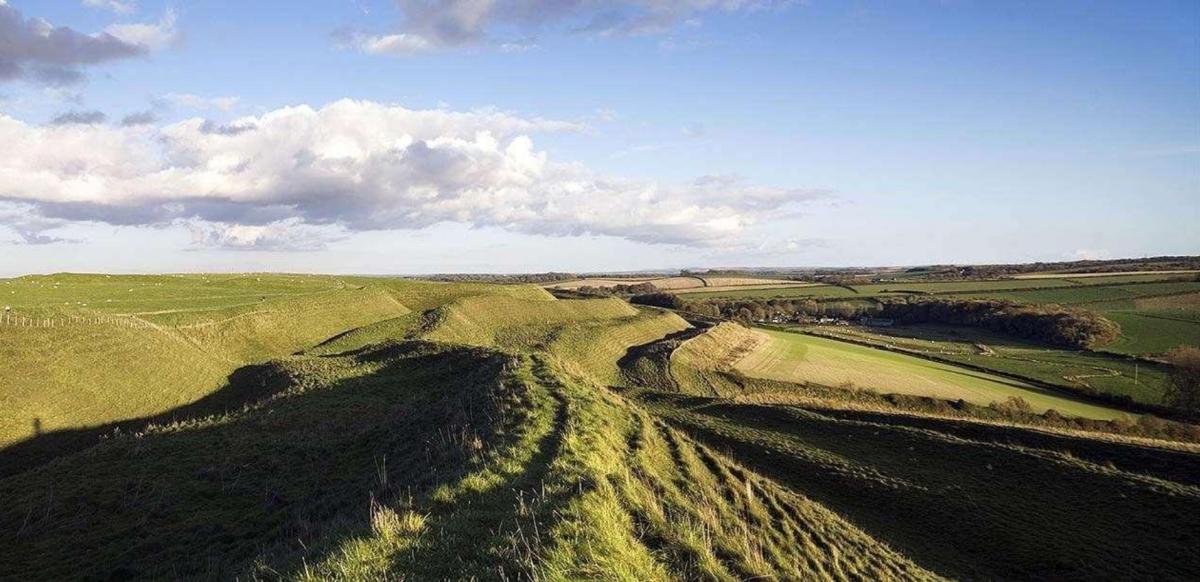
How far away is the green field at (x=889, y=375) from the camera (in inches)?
2586

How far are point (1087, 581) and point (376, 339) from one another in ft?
184

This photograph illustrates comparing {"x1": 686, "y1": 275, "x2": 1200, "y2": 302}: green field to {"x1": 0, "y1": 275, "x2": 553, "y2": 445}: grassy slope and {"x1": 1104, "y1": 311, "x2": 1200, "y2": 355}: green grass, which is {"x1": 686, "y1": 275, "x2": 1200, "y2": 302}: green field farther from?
{"x1": 0, "y1": 275, "x2": 553, "y2": 445}: grassy slope

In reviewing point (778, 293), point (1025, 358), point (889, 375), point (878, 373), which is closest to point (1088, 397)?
point (889, 375)

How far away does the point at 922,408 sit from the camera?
53.8 metres

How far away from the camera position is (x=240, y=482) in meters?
20.4

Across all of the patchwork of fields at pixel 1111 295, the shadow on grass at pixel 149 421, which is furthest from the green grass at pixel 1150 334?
the shadow on grass at pixel 149 421

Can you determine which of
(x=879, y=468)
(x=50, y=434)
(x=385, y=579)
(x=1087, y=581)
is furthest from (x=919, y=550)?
(x=50, y=434)

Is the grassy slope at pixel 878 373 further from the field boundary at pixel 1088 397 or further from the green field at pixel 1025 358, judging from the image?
the green field at pixel 1025 358

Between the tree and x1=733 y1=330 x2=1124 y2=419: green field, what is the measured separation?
8581mm

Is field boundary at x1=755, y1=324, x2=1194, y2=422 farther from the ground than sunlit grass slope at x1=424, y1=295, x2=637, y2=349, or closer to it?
closer to it

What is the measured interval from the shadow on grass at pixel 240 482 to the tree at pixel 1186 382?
7672cm

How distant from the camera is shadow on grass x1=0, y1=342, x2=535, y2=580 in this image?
48.8ft

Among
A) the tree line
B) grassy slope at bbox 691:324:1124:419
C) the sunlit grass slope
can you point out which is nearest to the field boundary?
grassy slope at bbox 691:324:1124:419

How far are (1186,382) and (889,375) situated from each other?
99.9 ft
